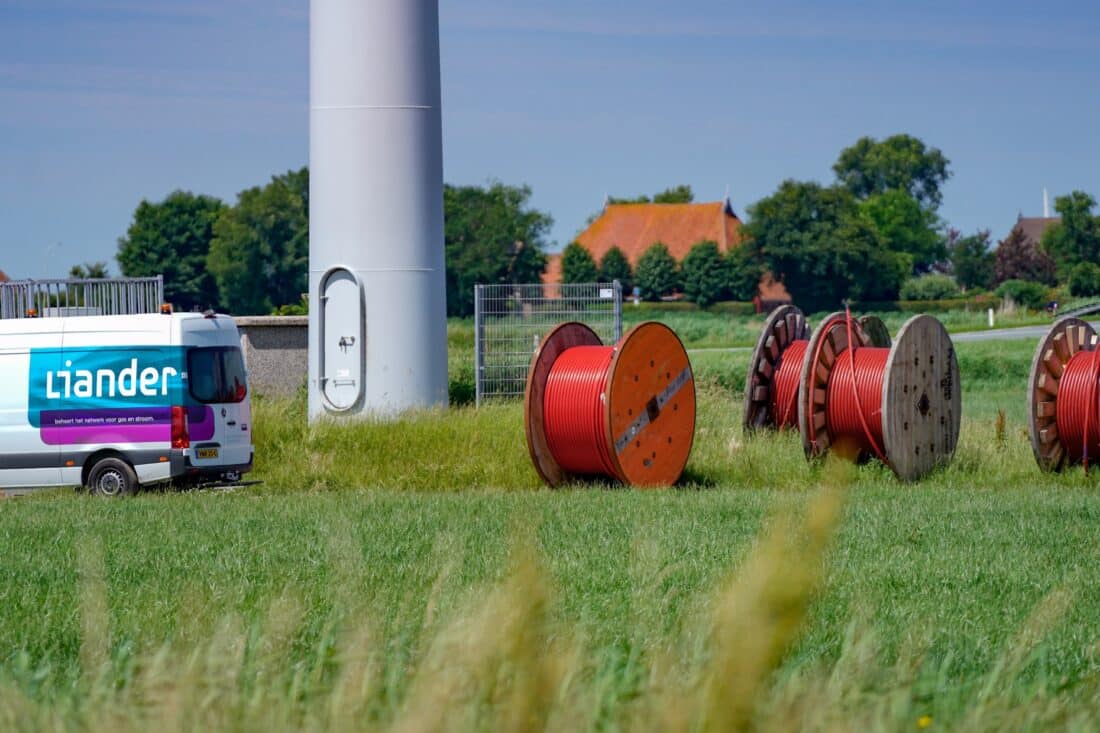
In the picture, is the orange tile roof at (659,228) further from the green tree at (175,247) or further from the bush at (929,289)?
the green tree at (175,247)

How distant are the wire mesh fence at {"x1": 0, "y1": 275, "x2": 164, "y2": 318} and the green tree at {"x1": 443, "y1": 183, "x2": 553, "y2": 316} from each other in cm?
6241

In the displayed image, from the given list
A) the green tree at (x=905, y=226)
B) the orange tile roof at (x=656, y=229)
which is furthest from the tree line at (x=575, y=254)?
the green tree at (x=905, y=226)

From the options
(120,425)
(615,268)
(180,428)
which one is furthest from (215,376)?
(615,268)

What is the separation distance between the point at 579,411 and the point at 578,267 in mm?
93647

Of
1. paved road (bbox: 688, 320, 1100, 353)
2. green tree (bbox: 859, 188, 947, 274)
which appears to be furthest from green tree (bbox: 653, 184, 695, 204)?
paved road (bbox: 688, 320, 1100, 353)

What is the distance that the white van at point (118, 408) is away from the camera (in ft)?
60.8

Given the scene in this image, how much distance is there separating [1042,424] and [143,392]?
10793 millimetres

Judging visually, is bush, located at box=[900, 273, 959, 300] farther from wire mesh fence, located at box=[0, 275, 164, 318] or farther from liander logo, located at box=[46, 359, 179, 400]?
liander logo, located at box=[46, 359, 179, 400]

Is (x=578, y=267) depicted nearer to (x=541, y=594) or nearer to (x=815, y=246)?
(x=815, y=246)

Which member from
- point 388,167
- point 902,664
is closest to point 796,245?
point 388,167

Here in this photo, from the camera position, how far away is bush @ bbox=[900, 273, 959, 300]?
374ft

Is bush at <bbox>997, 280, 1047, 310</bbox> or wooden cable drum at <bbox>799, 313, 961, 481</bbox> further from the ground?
bush at <bbox>997, 280, 1047, 310</bbox>

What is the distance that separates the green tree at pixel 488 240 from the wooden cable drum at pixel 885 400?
237ft

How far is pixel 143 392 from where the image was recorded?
733 inches
